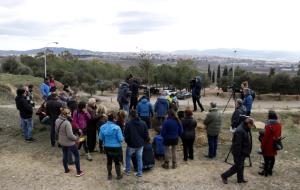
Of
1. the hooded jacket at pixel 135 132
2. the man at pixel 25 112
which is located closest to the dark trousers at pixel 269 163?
the hooded jacket at pixel 135 132

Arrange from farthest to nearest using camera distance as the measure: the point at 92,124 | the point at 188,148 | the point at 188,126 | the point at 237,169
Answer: the point at 188,148 → the point at 92,124 → the point at 188,126 → the point at 237,169

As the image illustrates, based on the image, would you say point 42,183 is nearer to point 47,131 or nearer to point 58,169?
point 58,169

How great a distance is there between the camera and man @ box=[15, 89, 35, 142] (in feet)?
44.4

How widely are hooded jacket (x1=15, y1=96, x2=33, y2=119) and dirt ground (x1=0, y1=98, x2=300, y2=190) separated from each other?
105 cm

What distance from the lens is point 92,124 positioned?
12625mm

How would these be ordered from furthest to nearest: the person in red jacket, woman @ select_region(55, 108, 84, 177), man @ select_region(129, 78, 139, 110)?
man @ select_region(129, 78, 139, 110) → the person in red jacket → woman @ select_region(55, 108, 84, 177)

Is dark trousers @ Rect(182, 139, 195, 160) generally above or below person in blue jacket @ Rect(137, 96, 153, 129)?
below

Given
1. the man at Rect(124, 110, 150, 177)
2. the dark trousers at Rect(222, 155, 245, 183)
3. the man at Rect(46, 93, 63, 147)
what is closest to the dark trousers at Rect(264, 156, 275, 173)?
the dark trousers at Rect(222, 155, 245, 183)

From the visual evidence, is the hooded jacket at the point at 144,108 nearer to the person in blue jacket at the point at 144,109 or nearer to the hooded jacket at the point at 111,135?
the person in blue jacket at the point at 144,109

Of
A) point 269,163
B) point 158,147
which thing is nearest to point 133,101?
point 158,147

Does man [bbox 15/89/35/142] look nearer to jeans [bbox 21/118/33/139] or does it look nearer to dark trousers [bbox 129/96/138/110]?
jeans [bbox 21/118/33/139]

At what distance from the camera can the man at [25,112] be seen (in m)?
13.5

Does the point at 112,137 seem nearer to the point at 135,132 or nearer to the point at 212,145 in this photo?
the point at 135,132

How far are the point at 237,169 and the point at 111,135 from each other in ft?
11.2
